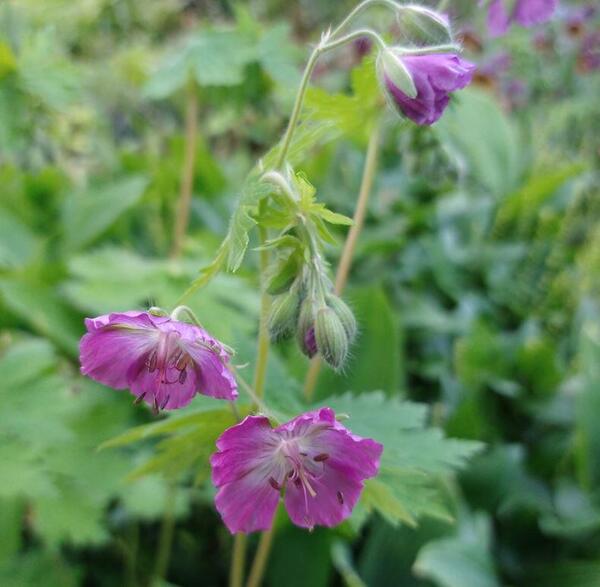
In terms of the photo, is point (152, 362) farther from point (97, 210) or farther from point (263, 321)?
point (97, 210)

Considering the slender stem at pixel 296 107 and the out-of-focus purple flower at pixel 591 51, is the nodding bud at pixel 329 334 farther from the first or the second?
the out-of-focus purple flower at pixel 591 51

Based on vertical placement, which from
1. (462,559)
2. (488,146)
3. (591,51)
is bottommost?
(462,559)

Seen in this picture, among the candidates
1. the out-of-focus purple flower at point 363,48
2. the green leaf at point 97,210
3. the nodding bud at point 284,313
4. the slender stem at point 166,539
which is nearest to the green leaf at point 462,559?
the slender stem at point 166,539

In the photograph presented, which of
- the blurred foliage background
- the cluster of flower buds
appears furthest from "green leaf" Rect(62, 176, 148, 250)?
the cluster of flower buds

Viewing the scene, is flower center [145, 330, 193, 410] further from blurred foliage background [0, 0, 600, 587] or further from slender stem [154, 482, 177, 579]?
slender stem [154, 482, 177, 579]

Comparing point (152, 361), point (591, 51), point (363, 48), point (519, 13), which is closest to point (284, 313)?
point (152, 361)
